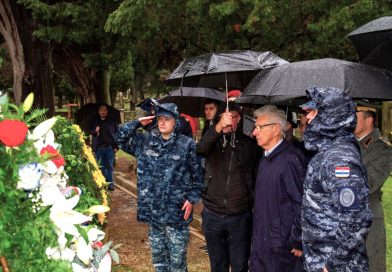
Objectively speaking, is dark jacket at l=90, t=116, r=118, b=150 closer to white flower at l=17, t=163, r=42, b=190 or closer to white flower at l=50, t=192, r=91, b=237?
white flower at l=50, t=192, r=91, b=237

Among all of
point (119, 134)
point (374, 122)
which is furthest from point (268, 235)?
point (119, 134)

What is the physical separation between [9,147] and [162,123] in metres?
2.63

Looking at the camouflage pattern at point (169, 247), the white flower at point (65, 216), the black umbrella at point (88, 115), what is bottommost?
the camouflage pattern at point (169, 247)

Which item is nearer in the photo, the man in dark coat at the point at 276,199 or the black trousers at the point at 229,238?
the man in dark coat at the point at 276,199

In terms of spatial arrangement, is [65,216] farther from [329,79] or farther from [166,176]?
[166,176]

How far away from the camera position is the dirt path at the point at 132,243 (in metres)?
5.69

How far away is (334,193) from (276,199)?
80cm

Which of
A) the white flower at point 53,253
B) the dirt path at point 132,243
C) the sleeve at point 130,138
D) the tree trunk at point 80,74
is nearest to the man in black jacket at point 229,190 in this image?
the sleeve at point 130,138

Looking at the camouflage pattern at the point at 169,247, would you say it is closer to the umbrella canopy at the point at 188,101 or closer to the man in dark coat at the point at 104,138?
the umbrella canopy at the point at 188,101

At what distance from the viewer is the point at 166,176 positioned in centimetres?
419

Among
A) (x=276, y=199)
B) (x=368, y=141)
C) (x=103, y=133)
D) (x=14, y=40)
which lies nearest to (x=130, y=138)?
(x=276, y=199)

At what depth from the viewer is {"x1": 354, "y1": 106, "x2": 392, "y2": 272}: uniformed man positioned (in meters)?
3.86

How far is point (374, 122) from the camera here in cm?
402

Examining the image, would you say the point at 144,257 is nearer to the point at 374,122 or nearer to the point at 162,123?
the point at 162,123
